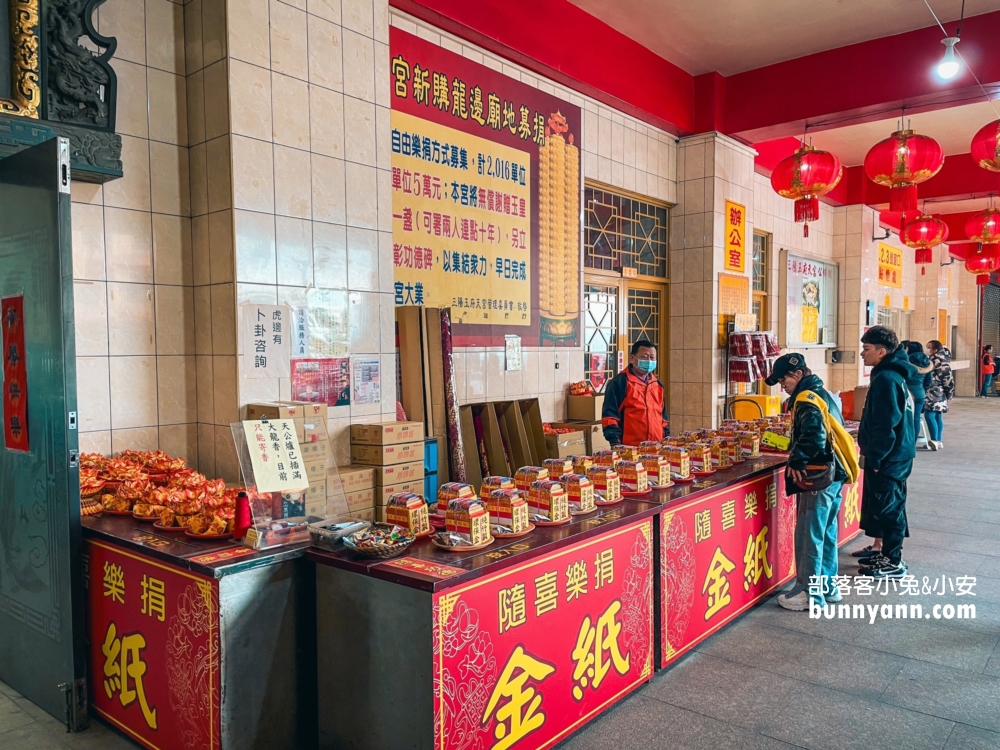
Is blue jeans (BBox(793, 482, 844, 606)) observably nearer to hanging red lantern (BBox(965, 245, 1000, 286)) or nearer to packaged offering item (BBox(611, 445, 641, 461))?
packaged offering item (BBox(611, 445, 641, 461))

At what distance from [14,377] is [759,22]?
5805mm

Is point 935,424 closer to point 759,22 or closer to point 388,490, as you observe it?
point 759,22

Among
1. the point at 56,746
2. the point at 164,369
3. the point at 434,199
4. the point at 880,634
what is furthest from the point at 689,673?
the point at 434,199

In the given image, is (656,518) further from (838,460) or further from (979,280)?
(979,280)

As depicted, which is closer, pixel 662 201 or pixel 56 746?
pixel 56 746

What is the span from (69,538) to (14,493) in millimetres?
458

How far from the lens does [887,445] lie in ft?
13.2

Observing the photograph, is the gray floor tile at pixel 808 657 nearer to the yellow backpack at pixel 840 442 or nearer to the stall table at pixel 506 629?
the stall table at pixel 506 629

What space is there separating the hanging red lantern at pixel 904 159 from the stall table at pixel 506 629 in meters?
3.88

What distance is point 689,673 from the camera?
9.70ft

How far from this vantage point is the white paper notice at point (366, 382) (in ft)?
12.1

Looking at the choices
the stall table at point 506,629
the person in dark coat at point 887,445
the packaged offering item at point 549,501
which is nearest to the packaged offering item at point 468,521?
the stall table at point 506,629

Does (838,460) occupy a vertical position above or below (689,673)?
above

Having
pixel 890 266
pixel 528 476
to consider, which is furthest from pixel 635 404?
pixel 890 266
